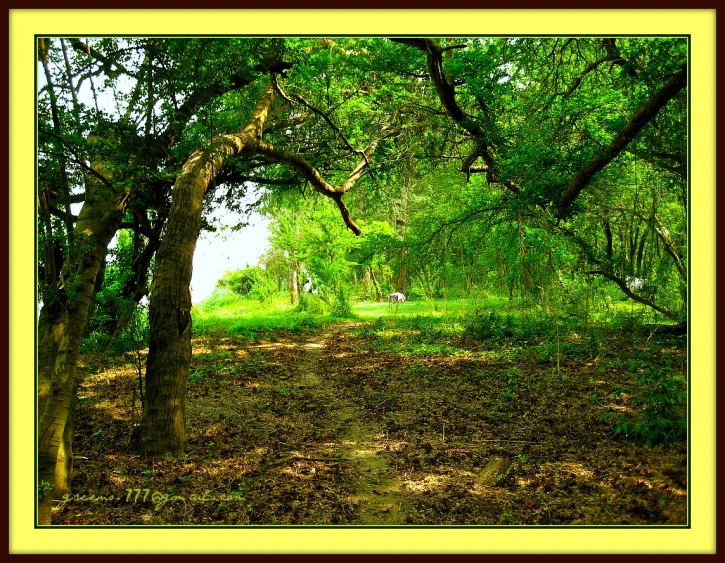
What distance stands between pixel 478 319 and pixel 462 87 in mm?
6826

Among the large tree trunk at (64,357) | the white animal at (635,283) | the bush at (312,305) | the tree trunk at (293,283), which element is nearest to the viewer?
the large tree trunk at (64,357)

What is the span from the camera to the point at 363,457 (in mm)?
5520

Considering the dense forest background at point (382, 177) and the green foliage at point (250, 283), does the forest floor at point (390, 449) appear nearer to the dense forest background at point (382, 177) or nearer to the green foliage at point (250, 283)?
the dense forest background at point (382, 177)

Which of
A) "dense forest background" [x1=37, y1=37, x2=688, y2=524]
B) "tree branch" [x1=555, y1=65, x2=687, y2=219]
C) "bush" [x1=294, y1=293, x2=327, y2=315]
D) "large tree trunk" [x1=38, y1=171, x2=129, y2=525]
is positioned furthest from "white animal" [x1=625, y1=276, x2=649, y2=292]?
"bush" [x1=294, y1=293, x2=327, y2=315]

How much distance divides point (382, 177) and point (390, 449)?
798 cm

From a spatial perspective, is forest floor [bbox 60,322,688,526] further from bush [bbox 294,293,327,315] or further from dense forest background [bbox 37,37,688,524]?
bush [bbox 294,293,327,315]

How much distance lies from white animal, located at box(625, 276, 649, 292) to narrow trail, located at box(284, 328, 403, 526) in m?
5.94

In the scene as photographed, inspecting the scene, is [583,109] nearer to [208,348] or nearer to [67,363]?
[67,363]

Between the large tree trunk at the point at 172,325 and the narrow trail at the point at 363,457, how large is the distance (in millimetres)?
1914

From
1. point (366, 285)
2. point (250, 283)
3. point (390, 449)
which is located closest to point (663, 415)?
point (390, 449)

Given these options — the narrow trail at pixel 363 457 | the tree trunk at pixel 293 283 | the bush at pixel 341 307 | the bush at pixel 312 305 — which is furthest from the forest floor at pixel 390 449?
the tree trunk at pixel 293 283

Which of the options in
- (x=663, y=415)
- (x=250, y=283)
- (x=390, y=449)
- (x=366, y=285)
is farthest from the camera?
(x=366, y=285)

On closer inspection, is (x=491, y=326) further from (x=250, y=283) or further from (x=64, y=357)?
(x=250, y=283)

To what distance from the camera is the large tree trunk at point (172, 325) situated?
5.21 metres
